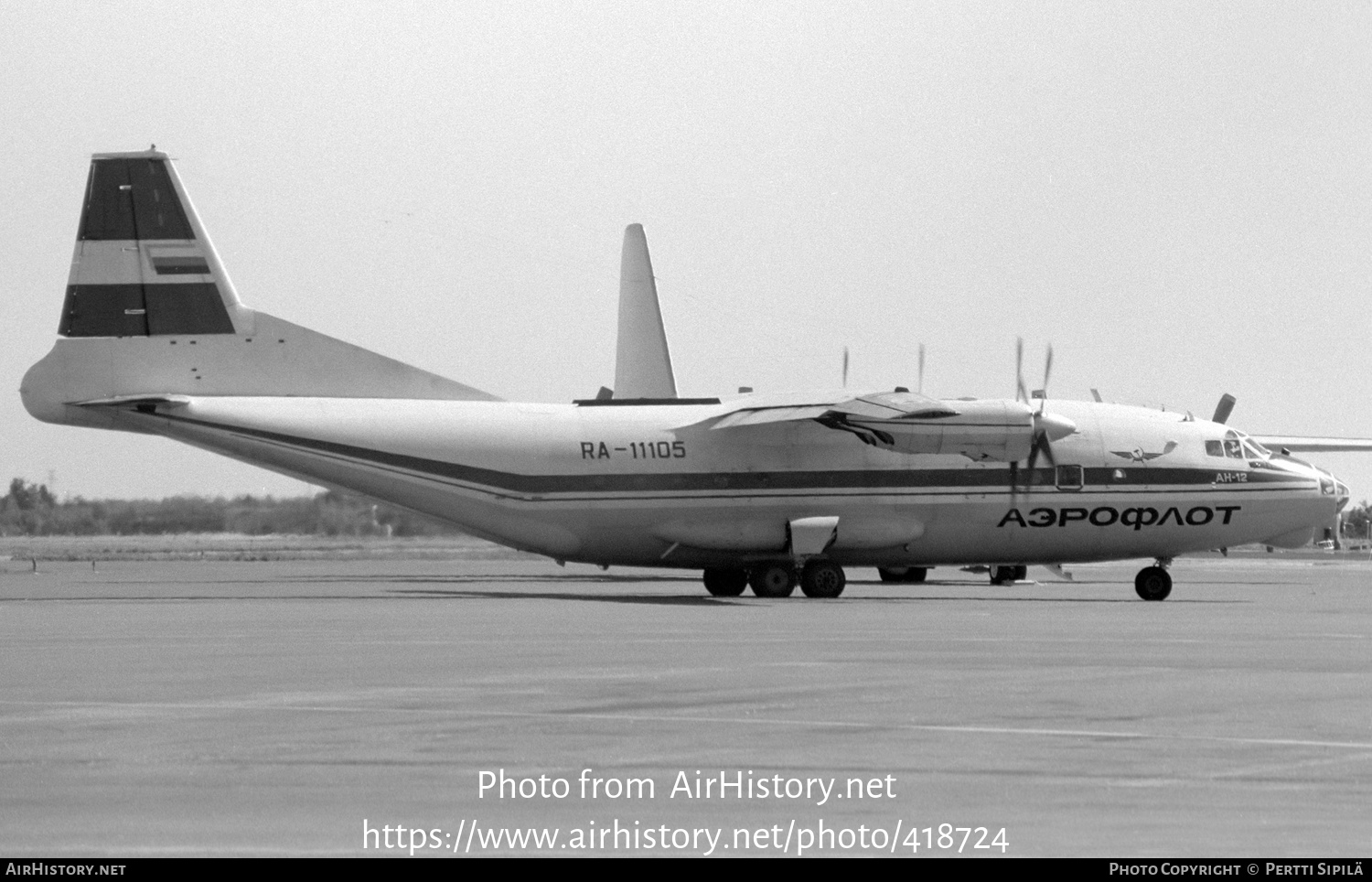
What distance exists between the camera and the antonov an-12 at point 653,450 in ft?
119

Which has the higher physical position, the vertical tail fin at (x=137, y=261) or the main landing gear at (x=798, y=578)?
the vertical tail fin at (x=137, y=261)

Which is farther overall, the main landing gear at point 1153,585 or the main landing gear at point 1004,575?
the main landing gear at point 1004,575

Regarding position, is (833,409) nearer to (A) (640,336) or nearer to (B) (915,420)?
(B) (915,420)

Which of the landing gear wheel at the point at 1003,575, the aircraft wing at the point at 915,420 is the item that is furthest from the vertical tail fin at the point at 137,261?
the landing gear wheel at the point at 1003,575

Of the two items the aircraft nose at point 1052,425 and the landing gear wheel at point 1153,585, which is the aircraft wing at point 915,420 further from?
the landing gear wheel at point 1153,585

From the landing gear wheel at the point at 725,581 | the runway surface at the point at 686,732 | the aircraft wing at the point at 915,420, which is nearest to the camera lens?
the runway surface at the point at 686,732

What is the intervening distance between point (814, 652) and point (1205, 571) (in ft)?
153

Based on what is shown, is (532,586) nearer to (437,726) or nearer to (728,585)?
(728,585)

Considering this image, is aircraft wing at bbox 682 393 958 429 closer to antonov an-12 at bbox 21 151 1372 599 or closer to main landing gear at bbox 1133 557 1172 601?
antonov an-12 at bbox 21 151 1372 599

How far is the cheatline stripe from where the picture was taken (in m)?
36.4

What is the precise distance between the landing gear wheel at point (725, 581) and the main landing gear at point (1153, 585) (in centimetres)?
894

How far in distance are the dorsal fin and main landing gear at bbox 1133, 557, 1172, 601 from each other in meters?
21.9

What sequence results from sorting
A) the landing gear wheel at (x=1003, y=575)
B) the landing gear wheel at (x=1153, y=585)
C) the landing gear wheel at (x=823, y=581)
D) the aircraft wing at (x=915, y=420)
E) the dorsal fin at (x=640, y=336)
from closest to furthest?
the aircraft wing at (x=915, y=420), the landing gear wheel at (x=1153, y=585), the landing gear wheel at (x=823, y=581), the landing gear wheel at (x=1003, y=575), the dorsal fin at (x=640, y=336)

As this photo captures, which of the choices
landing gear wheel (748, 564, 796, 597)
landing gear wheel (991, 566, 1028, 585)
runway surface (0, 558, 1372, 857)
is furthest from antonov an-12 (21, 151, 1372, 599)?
landing gear wheel (991, 566, 1028, 585)
